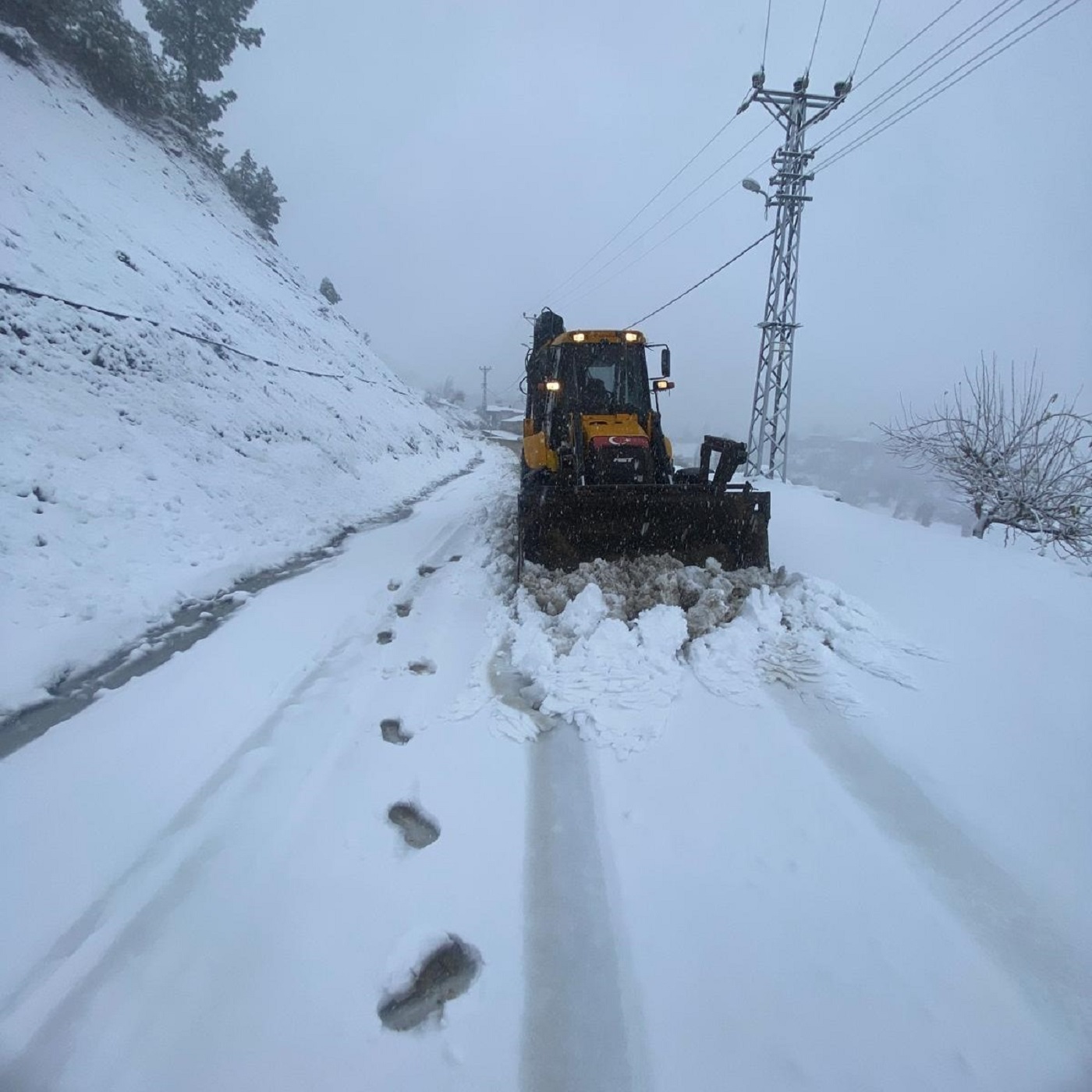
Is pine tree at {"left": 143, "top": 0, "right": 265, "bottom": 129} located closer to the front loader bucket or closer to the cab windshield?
the cab windshield

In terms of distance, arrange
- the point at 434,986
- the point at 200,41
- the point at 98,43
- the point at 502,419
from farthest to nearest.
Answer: the point at 502,419 < the point at 200,41 < the point at 98,43 < the point at 434,986

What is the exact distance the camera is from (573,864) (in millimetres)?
2330

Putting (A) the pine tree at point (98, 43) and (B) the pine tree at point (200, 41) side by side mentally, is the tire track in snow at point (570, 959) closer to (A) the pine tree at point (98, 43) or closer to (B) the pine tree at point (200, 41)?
(A) the pine tree at point (98, 43)

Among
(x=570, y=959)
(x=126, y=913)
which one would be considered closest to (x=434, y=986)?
(x=570, y=959)

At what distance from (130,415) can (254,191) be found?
78.2 feet

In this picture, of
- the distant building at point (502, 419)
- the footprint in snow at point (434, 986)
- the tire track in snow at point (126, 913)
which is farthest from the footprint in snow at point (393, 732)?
the distant building at point (502, 419)

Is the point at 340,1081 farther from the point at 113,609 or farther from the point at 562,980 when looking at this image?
the point at 113,609

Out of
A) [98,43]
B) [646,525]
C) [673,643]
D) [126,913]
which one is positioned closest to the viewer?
[126,913]

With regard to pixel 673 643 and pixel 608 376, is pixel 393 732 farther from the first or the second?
pixel 608 376

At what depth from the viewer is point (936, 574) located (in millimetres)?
5164

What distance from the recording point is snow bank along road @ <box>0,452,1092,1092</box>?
1668 millimetres

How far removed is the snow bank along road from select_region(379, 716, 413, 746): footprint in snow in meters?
0.03

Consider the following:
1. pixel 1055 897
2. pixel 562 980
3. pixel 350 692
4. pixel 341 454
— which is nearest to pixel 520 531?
pixel 350 692

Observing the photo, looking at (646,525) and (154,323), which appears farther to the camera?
(154,323)
